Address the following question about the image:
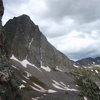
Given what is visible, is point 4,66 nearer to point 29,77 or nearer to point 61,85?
point 29,77

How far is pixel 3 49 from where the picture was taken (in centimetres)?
8606

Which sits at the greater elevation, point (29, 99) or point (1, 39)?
point (1, 39)

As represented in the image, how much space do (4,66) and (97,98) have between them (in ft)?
201

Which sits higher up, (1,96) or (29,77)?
(29,77)

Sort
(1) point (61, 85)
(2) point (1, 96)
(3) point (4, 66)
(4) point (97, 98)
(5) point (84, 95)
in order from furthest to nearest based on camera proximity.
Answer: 1. (1) point (61, 85)
2. (5) point (84, 95)
3. (4) point (97, 98)
4. (3) point (4, 66)
5. (2) point (1, 96)

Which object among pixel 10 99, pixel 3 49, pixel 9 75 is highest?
pixel 3 49

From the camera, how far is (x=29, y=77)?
559 feet

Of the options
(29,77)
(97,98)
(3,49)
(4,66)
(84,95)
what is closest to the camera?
(4,66)

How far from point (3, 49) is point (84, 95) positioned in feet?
165

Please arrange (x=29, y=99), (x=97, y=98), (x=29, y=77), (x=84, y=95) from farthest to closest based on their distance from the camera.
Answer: (x=29, y=77)
(x=84, y=95)
(x=97, y=98)
(x=29, y=99)

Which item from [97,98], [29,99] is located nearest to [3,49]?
[29,99]

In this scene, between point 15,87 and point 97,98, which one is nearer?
point 15,87

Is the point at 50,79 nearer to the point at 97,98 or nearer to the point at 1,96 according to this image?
the point at 97,98

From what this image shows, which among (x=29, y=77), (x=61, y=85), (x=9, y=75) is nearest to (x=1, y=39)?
(x=9, y=75)
